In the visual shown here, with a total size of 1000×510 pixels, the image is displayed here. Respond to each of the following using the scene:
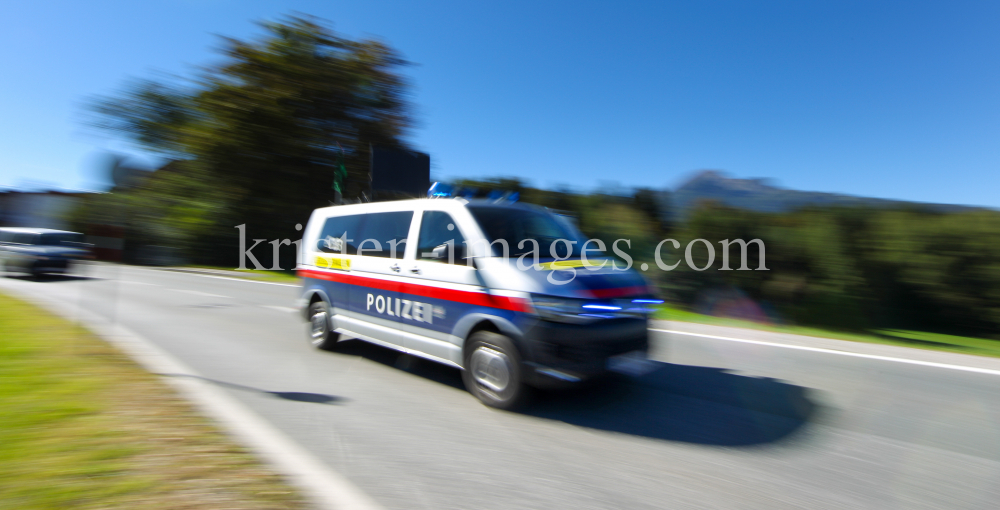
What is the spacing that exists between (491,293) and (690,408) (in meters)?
2.06

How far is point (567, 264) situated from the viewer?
4.99 metres

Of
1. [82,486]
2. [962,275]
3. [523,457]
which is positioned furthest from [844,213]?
[82,486]

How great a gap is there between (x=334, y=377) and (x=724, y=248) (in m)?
10.6

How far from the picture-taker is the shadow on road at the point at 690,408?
4.31 m

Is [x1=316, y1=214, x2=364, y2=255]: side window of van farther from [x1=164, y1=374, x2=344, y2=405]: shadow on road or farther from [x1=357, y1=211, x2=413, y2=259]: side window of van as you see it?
[x1=164, y1=374, x2=344, y2=405]: shadow on road

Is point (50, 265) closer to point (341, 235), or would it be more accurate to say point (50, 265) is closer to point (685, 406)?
point (341, 235)

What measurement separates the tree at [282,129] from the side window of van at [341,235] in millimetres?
23706

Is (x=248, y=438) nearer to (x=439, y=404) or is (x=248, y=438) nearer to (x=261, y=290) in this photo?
(x=439, y=404)

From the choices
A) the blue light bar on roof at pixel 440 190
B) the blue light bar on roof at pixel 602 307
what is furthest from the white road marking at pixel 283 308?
the blue light bar on roof at pixel 602 307

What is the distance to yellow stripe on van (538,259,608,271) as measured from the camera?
190 inches

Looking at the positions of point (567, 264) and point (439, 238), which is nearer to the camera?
point (567, 264)

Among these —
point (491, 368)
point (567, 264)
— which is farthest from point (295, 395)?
point (567, 264)

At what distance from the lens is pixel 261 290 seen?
1566cm

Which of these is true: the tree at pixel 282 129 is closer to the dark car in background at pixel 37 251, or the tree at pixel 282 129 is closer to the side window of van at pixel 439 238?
the dark car in background at pixel 37 251
